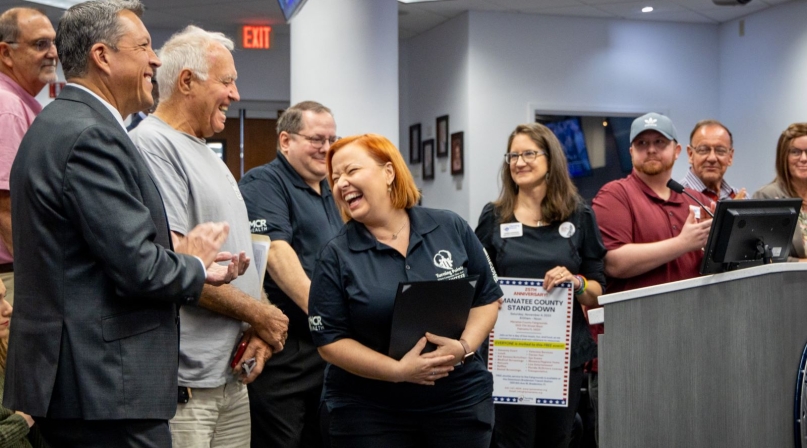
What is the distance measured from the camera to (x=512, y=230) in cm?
316

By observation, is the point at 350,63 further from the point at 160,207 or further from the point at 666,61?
the point at 666,61

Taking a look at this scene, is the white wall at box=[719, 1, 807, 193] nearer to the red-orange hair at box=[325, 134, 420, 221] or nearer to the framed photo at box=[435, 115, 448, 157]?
the framed photo at box=[435, 115, 448, 157]

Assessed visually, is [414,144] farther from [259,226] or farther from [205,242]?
[205,242]

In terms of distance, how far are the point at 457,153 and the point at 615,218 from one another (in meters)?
4.88

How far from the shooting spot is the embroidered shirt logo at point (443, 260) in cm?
222

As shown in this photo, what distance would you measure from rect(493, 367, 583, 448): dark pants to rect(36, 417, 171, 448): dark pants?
1709 millimetres

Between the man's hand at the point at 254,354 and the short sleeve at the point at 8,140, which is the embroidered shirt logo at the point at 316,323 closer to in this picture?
the man's hand at the point at 254,354

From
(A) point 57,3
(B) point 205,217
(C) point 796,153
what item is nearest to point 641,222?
Answer: (C) point 796,153

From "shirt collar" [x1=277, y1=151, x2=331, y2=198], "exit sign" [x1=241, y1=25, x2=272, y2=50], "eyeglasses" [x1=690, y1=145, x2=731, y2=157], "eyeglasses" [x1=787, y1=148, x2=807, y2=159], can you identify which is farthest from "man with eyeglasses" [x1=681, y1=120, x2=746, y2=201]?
"exit sign" [x1=241, y1=25, x2=272, y2=50]

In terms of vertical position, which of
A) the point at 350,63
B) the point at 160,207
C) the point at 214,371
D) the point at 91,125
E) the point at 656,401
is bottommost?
the point at 656,401

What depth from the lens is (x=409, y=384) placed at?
7.04 ft

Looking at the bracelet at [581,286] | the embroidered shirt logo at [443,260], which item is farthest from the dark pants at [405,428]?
the bracelet at [581,286]

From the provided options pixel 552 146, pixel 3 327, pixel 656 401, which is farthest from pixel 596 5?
pixel 3 327

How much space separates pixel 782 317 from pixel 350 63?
3.31m
